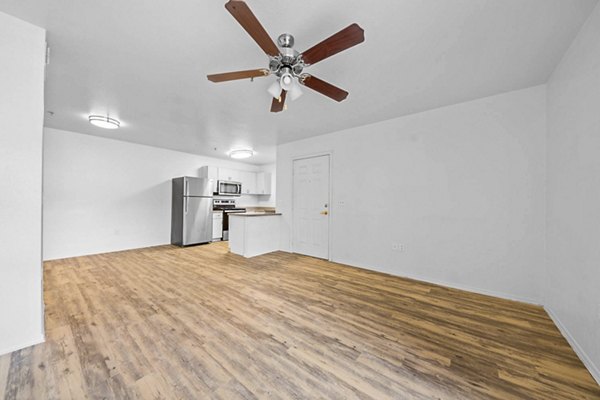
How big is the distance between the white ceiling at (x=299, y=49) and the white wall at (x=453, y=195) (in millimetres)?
350

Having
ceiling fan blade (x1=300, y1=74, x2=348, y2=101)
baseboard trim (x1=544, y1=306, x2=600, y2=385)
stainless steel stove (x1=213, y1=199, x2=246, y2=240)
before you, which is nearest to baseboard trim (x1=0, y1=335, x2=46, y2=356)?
ceiling fan blade (x1=300, y1=74, x2=348, y2=101)

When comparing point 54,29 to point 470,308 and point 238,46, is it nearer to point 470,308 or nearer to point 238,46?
point 238,46

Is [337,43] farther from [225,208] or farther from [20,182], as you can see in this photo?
[225,208]

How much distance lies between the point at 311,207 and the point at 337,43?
3244 millimetres

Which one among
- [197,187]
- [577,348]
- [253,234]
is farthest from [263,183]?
[577,348]

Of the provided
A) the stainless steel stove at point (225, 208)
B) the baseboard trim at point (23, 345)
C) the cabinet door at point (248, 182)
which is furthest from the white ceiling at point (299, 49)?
the cabinet door at point (248, 182)

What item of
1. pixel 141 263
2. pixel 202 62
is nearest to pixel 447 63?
pixel 202 62

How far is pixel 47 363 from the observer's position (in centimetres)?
146

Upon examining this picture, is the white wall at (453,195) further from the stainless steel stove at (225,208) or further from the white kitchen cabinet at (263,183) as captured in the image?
the white kitchen cabinet at (263,183)

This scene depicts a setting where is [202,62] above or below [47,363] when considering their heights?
above

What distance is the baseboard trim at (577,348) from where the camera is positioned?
4.62ft

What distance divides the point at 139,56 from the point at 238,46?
0.98m

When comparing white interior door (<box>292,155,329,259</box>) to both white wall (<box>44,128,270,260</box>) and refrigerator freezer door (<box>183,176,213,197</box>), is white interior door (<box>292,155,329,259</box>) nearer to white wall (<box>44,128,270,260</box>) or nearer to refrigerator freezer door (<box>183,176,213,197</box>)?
refrigerator freezer door (<box>183,176,213,197</box>)

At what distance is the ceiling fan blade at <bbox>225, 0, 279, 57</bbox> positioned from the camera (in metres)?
1.10
